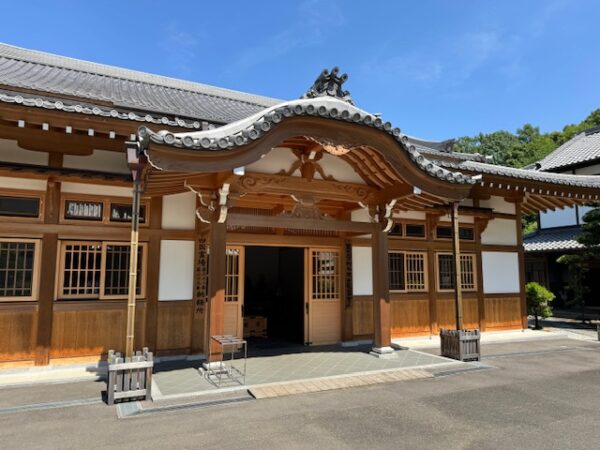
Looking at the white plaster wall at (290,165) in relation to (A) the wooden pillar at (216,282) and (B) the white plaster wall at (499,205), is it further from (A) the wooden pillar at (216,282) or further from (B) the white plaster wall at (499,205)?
(B) the white plaster wall at (499,205)

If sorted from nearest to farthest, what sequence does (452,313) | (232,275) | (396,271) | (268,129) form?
1. (268,129)
2. (232,275)
3. (396,271)
4. (452,313)

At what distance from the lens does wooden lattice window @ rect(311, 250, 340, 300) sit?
9023 millimetres

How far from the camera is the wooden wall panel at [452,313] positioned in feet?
34.1

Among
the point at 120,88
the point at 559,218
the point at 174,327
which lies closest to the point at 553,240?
the point at 559,218

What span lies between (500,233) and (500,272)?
3.79 feet

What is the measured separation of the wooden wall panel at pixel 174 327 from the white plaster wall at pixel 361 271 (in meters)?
3.90

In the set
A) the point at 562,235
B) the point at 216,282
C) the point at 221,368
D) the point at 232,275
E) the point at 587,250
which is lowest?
the point at 221,368

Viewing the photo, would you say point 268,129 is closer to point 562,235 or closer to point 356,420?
point 356,420

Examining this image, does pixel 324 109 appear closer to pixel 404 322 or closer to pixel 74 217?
pixel 74 217

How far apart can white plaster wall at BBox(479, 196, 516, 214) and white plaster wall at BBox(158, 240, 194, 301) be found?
839 cm

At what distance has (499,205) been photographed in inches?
448

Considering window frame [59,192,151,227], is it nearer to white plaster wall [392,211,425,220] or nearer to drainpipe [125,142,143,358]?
drainpipe [125,142,143,358]

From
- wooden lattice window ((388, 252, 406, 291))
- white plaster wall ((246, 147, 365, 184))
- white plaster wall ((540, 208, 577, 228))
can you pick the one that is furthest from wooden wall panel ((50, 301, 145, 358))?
white plaster wall ((540, 208, 577, 228))

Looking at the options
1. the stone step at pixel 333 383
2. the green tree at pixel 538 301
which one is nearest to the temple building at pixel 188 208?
the stone step at pixel 333 383
